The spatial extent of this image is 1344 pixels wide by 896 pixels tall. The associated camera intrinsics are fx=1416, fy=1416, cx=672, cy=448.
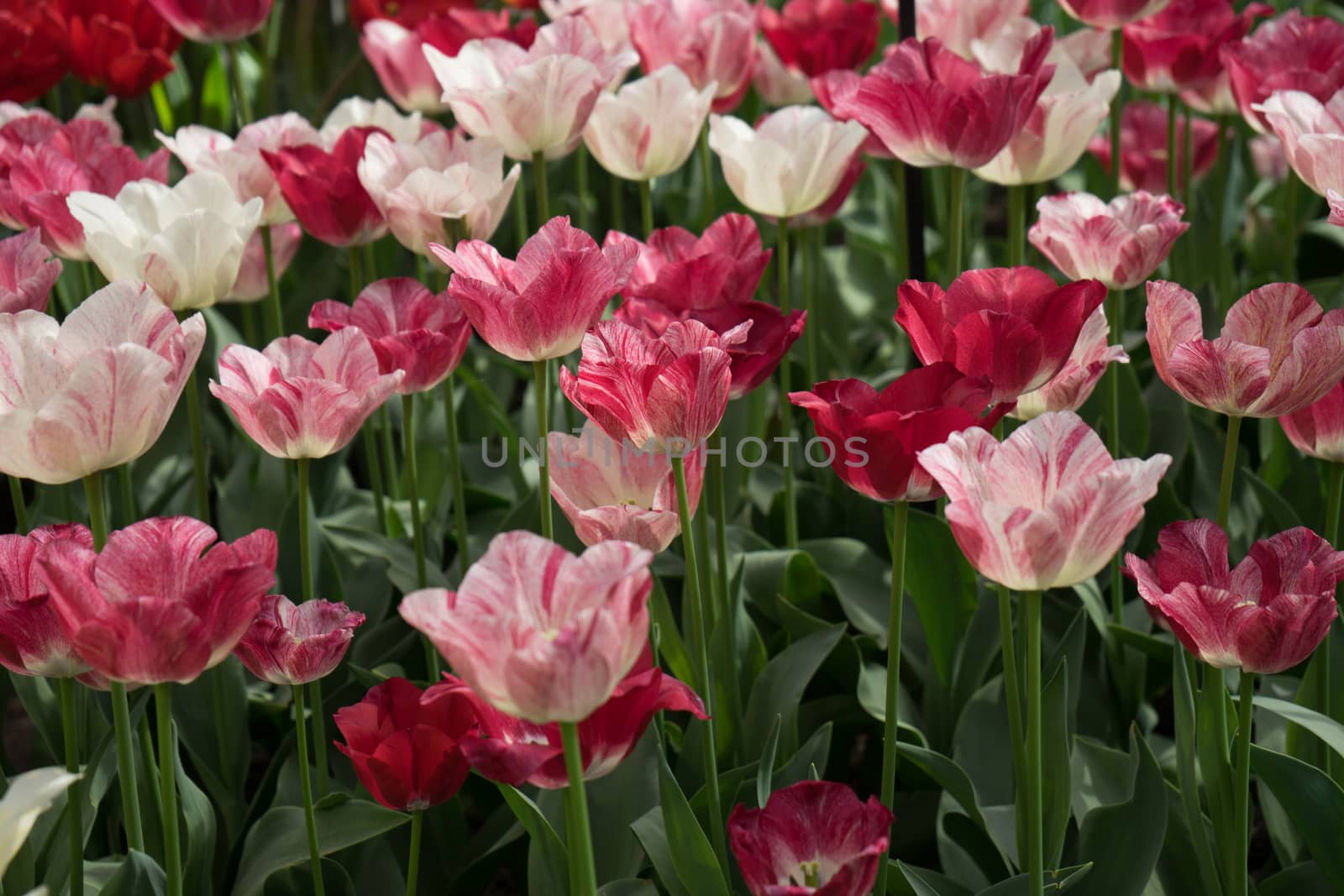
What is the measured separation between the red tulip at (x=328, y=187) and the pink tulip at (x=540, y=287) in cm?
39

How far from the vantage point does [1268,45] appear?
5.23ft

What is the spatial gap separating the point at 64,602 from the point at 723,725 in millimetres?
599

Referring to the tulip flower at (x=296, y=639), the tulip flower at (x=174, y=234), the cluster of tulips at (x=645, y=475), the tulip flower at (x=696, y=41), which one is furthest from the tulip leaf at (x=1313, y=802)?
the tulip flower at (x=696, y=41)

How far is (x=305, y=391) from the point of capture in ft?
3.20

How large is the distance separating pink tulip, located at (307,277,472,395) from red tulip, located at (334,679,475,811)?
0.28 metres

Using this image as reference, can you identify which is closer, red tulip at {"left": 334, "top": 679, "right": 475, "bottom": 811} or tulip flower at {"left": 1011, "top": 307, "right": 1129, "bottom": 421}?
red tulip at {"left": 334, "top": 679, "right": 475, "bottom": 811}

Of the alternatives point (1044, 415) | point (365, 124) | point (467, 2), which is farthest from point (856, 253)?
point (1044, 415)

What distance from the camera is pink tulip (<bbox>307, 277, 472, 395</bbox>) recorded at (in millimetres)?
1103

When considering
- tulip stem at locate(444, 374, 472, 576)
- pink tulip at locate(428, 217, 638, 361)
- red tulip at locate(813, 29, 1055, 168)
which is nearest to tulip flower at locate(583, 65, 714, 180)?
red tulip at locate(813, 29, 1055, 168)

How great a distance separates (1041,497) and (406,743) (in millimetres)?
410

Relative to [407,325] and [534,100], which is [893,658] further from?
[534,100]

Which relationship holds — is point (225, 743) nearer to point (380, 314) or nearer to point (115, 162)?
point (380, 314)

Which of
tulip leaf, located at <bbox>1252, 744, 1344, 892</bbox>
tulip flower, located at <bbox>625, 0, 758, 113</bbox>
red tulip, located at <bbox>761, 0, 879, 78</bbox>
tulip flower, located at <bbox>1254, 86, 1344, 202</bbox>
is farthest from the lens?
red tulip, located at <bbox>761, 0, 879, 78</bbox>

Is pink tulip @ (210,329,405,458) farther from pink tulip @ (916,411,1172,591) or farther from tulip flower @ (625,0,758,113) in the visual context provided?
tulip flower @ (625,0,758,113)
